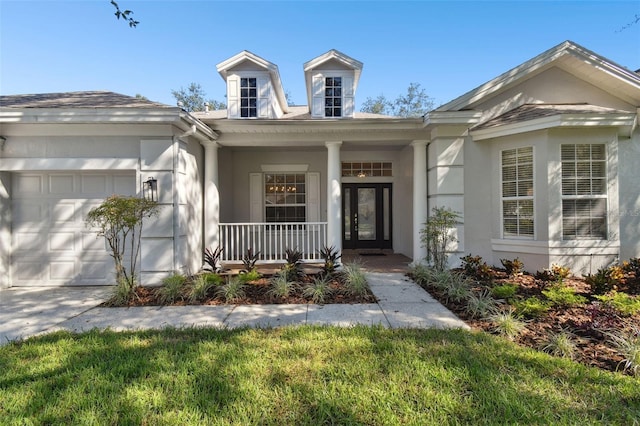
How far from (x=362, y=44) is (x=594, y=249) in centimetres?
1578

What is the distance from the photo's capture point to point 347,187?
32.6ft

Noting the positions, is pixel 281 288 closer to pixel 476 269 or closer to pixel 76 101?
pixel 476 269

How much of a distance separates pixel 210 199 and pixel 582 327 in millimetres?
7052

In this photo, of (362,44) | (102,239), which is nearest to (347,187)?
(102,239)

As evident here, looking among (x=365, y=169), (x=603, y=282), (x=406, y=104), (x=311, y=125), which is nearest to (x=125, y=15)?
(x=311, y=125)

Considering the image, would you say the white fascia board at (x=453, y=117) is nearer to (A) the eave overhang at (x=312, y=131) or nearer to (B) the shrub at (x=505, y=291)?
(A) the eave overhang at (x=312, y=131)

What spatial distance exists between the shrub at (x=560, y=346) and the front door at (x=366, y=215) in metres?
6.71

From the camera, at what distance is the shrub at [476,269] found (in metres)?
5.93

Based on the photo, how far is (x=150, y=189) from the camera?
5.77 meters

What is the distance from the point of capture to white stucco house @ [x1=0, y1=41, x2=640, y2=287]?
19.0ft

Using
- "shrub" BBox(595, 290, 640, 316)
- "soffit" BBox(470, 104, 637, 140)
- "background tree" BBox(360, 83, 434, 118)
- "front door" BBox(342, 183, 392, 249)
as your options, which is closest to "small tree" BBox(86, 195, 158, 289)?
"front door" BBox(342, 183, 392, 249)

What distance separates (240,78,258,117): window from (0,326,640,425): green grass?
6408 millimetres

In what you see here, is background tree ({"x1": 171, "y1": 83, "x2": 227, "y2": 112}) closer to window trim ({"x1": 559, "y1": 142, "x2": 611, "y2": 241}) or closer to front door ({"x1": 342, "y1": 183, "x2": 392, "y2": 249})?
front door ({"x1": 342, "y1": 183, "x2": 392, "y2": 249})

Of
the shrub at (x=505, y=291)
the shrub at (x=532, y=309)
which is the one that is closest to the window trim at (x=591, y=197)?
the shrub at (x=505, y=291)
